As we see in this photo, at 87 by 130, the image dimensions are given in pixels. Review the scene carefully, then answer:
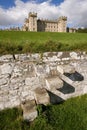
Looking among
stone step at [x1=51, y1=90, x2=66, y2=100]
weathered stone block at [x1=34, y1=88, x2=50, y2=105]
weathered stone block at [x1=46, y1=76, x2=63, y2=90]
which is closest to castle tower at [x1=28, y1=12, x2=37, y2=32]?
stone step at [x1=51, y1=90, x2=66, y2=100]

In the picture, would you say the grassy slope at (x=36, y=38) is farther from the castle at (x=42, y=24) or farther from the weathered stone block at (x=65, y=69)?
the castle at (x=42, y=24)

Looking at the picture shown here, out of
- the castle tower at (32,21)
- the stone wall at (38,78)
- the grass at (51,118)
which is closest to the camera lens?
the grass at (51,118)

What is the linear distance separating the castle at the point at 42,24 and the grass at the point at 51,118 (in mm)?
72076

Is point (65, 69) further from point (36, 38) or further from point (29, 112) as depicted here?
point (36, 38)

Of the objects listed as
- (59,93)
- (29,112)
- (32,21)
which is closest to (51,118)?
(29,112)

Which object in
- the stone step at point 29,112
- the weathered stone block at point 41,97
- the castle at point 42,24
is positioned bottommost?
the stone step at point 29,112

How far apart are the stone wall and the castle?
71.0 metres

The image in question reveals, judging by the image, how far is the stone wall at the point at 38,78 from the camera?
18.3 ft

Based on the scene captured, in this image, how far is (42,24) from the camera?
88188mm

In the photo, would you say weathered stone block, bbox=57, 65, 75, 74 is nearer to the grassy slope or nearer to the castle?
the grassy slope

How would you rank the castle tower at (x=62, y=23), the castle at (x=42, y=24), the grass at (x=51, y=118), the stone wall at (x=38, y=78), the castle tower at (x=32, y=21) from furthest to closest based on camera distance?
the castle tower at (x=62, y=23) < the castle at (x=42, y=24) < the castle tower at (x=32, y=21) < the stone wall at (x=38, y=78) < the grass at (x=51, y=118)

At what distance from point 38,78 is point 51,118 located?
1427 mm

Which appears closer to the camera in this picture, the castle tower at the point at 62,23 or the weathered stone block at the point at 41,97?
the weathered stone block at the point at 41,97

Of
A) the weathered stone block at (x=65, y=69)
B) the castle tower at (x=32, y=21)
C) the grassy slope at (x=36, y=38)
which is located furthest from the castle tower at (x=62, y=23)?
the weathered stone block at (x=65, y=69)
